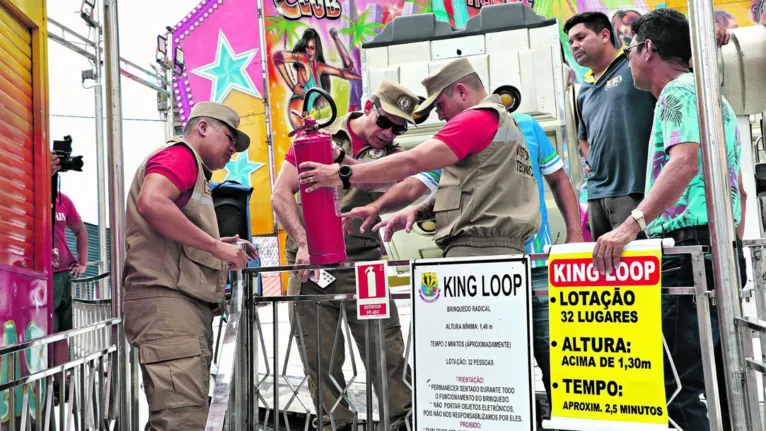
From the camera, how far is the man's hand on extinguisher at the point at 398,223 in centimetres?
309

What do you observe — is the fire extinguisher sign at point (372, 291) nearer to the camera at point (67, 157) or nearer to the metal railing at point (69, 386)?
the metal railing at point (69, 386)

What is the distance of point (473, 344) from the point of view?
8.29 feet

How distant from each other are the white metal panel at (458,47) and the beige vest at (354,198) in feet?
13.5

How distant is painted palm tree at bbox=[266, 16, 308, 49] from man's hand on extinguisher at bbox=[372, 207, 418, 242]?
880 centimetres

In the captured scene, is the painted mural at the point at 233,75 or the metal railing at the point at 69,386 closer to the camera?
the metal railing at the point at 69,386

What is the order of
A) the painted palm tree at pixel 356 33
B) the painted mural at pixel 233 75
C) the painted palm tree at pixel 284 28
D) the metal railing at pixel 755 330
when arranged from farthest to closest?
1. the painted palm tree at pixel 356 33
2. the painted mural at pixel 233 75
3. the painted palm tree at pixel 284 28
4. the metal railing at pixel 755 330

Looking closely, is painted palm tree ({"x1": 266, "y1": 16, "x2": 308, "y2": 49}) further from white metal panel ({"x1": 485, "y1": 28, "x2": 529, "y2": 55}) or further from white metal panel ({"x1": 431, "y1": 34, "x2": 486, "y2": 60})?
white metal panel ({"x1": 485, "y1": 28, "x2": 529, "y2": 55})

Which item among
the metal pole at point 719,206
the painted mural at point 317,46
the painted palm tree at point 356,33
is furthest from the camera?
the painted palm tree at point 356,33

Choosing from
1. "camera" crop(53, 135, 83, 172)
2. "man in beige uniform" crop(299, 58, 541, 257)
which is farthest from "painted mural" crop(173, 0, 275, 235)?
"man in beige uniform" crop(299, 58, 541, 257)

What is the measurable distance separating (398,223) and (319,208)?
1.46ft

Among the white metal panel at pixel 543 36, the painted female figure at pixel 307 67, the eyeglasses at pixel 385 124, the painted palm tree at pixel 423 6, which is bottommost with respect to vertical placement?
the eyeglasses at pixel 385 124

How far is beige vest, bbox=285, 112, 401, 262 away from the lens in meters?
3.61

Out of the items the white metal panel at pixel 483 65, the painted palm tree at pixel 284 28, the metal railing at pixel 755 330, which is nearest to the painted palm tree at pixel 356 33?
the painted palm tree at pixel 284 28

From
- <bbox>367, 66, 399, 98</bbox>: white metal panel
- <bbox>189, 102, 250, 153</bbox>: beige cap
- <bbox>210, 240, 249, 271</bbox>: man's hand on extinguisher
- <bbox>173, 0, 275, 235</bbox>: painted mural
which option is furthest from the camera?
<bbox>173, 0, 275, 235</bbox>: painted mural
